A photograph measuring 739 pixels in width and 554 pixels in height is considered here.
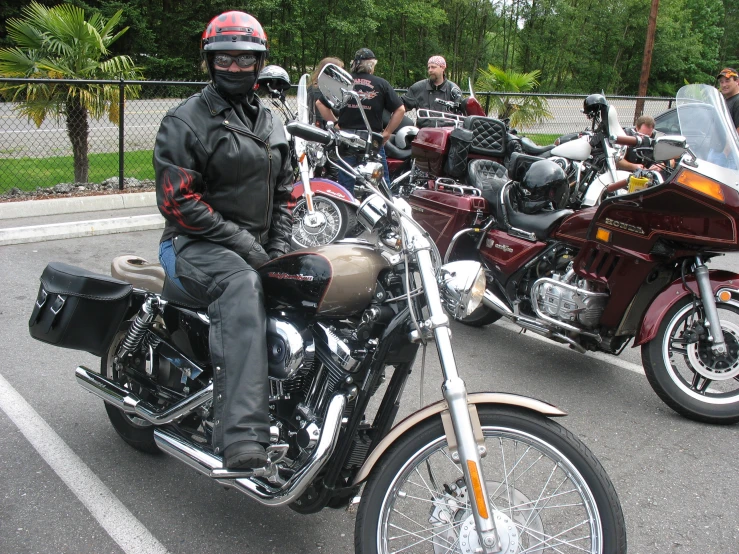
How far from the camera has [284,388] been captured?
253 cm

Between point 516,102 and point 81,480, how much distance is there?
12133 mm

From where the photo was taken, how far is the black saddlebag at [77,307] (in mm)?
2863

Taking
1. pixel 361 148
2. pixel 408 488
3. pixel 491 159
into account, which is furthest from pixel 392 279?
pixel 491 159

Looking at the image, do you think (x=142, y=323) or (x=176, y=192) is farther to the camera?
(x=142, y=323)

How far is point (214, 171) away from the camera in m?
2.63

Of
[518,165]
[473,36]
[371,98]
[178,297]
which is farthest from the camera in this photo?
[473,36]

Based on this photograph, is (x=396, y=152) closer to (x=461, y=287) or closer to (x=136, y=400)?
(x=136, y=400)

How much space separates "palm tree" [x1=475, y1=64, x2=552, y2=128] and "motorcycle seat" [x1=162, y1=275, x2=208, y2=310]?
37.1ft

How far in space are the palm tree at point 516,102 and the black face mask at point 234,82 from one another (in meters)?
11.2

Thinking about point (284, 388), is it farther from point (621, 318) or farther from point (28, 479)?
point (621, 318)

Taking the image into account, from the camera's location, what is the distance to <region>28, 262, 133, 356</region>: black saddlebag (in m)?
2.86

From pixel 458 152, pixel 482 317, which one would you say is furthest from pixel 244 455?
pixel 458 152

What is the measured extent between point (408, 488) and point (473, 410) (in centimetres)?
39

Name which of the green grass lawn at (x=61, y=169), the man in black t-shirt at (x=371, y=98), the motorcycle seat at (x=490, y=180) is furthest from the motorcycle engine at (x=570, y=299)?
the green grass lawn at (x=61, y=169)
